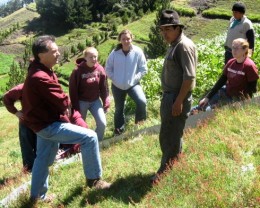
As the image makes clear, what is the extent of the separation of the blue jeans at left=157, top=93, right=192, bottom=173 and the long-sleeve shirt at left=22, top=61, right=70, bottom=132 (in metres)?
1.23

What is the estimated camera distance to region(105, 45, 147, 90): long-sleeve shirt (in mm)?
8141

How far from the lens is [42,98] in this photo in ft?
16.0

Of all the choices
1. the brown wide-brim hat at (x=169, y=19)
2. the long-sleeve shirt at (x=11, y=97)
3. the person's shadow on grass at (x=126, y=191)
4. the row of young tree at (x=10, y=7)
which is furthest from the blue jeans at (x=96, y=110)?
the row of young tree at (x=10, y=7)

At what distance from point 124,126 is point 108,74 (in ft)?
5.06

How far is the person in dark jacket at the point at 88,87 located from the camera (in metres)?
7.56

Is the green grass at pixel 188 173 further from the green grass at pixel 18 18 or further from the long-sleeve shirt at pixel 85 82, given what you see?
the green grass at pixel 18 18

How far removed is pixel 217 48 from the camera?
12.2 m

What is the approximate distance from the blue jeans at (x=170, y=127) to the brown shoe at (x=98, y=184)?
76 cm

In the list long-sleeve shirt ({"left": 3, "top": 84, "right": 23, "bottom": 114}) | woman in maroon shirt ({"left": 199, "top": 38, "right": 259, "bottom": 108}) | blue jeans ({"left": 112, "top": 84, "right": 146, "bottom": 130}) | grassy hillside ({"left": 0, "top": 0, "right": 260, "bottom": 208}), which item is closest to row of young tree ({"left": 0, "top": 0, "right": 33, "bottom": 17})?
blue jeans ({"left": 112, "top": 84, "right": 146, "bottom": 130})

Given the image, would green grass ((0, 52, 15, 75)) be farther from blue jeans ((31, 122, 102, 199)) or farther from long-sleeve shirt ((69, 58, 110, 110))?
blue jeans ((31, 122, 102, 199))

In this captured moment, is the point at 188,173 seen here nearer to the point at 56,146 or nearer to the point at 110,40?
the point at 56,146

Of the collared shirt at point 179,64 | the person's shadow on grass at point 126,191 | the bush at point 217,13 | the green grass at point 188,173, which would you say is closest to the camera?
the green grass at point 188,173

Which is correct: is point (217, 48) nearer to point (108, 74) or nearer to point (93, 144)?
point (108, 74)

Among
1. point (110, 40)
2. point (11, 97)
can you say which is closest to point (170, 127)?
point (11, 97)
